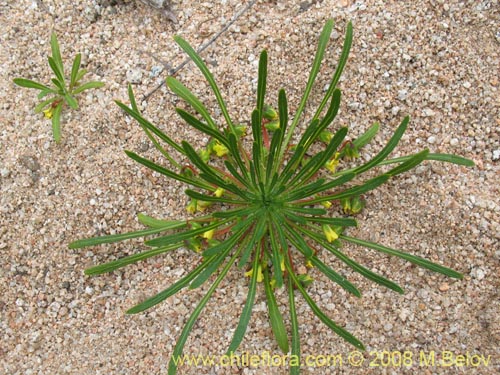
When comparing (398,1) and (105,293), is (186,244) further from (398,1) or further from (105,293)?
(398,1)

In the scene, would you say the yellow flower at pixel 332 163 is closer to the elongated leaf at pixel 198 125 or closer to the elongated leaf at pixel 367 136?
the elongated leaf at pixel 367 136

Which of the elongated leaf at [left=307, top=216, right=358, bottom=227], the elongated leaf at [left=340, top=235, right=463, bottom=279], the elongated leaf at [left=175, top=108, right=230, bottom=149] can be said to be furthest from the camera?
the elongated leaf at [left=340, top=235, right=463, bottom=279]

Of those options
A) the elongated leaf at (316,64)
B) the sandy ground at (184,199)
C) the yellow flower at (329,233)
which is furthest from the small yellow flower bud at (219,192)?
the yellow flower at (329,233)

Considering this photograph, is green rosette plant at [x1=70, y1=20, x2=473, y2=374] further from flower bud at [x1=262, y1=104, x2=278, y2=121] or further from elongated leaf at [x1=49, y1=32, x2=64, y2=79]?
elongated leaf at [x1=49, y1=32, x2=64, y2=79]

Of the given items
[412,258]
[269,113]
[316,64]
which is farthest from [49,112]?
[412,258]

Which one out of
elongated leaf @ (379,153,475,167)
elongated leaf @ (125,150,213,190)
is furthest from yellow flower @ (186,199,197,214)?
elongated leaf @ (379,153,475,167)

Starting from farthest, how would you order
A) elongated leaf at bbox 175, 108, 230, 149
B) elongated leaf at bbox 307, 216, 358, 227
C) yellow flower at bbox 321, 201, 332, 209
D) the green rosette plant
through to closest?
yellow flower at bbox 321, 201, 332, 209
the green rosette plant
elongated leaf at bbox 307, 216, 358, 227
elongated leaf at bbox 175, 108, 230, 149

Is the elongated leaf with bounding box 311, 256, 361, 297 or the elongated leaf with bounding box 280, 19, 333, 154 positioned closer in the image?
the elongated leaf with bounding box 311, 256, 361, 297
